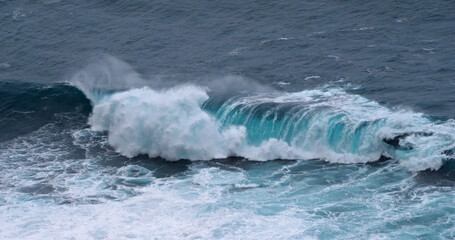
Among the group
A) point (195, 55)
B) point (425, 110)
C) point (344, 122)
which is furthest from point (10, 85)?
point (425, 110)

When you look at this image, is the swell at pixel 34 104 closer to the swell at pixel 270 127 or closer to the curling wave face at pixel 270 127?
the curling wave face at pixel 270 127

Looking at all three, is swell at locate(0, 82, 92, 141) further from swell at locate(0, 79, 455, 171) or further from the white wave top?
the white wave top

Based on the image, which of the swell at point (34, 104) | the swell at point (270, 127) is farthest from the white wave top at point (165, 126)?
the swell at point (34, 104)

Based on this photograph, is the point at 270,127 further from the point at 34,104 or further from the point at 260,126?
the point at 34,104

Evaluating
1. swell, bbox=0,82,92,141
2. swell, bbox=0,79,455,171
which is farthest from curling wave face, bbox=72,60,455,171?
swell, bbox=0,82,92,141

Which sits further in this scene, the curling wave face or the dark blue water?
the curling wave face

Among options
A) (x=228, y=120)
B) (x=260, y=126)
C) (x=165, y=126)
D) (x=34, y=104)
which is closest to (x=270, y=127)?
(x=260, y=126)
